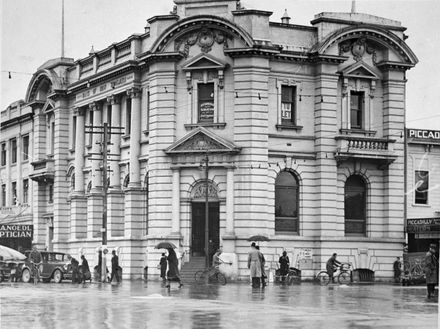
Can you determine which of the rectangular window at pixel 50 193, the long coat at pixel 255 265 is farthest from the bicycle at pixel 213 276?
the rectangular window at pixel 50 193

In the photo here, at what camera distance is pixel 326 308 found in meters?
24.6

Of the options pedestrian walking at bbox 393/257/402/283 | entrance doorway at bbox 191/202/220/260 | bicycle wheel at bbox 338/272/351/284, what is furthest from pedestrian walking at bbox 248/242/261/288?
pedestrian walking at bbox 393/257/402/283

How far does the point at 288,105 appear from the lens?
4759 centimetres

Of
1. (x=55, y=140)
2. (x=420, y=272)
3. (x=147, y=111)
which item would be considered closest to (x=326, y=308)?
(x=420, y=272)

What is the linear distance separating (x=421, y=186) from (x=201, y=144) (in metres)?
12.3

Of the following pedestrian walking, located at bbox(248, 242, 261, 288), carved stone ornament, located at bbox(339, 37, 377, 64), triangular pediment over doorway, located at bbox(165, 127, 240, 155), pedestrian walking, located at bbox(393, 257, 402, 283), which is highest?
carved stone ornament, located at bbox(339, 37, 377, 64)

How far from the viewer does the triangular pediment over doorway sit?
4594 centimetres

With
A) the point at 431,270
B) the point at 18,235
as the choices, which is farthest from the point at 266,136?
the point at 18,235

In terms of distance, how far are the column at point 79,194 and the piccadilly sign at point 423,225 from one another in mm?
19137

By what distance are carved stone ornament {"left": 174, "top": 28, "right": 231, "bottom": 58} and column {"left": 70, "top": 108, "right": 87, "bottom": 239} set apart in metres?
11.7

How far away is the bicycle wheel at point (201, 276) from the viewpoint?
43.9 meters

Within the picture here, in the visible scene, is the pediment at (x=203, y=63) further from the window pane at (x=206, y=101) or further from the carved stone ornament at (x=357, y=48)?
the carved stone ornament at (x=357, y=48)

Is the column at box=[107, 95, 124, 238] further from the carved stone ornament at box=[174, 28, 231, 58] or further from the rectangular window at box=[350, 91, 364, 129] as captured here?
the rectangular window at box=[350, 91, 364, 129]

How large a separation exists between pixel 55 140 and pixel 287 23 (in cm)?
1913
